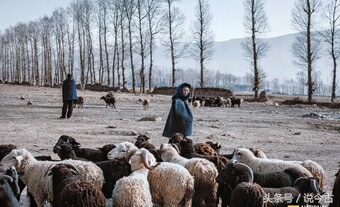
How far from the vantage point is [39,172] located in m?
7.05

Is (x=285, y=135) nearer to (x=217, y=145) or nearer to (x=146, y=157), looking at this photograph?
(x=217, y=145)

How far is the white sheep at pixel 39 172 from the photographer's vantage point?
6723mm

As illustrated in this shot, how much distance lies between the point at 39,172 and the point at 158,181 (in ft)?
6.51

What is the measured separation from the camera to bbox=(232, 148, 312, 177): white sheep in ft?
24.1

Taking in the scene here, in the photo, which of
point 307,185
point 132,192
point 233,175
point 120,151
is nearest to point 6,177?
point 132,192

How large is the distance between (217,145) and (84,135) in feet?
19.1

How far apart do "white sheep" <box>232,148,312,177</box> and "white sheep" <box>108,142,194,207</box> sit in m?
1.63

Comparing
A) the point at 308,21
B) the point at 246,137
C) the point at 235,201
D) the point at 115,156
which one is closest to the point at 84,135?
the point at 246,137

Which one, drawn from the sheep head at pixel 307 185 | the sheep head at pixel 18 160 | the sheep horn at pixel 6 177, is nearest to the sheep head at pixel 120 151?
the sheep head at pixel 18 160

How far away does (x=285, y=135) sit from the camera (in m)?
15.7

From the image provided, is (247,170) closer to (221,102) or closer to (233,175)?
(233,175)

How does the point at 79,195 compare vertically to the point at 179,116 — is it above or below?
below

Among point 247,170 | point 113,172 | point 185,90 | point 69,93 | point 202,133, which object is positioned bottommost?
point 202,133

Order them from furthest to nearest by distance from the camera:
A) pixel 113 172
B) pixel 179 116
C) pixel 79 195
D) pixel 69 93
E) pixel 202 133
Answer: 1. pixel 69 93
2. pixel 202 133
3. pixel 179 116
4. pixel 113 172
5. pixel 79 195
